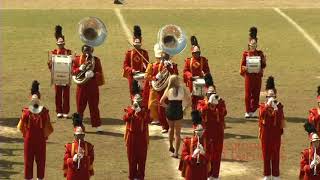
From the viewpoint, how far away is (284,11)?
125 ft

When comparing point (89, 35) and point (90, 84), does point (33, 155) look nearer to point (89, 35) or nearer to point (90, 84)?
point (90, 84)

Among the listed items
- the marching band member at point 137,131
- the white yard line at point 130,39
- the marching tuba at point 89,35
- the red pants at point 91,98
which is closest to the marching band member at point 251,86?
the white yard line at point 130,39

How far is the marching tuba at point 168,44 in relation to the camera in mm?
20016

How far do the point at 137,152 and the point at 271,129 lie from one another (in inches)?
99.1

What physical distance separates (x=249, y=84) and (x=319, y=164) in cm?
746

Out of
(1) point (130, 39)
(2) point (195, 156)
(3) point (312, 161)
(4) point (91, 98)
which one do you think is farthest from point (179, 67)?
(3) point (312, 161)

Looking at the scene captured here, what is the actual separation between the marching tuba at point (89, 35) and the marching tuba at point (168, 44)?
1484 millimetres

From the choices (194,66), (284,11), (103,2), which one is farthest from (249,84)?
(103,2)

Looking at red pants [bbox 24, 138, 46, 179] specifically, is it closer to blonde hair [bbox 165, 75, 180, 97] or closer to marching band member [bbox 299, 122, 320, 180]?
blonde hair [bbox 165, 75, 180, 97]

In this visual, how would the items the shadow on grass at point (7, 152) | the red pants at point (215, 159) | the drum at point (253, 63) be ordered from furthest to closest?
1. the drum at point (253, 63)
2. the shadow on grass at point (7, 152)
3. the red pants at point (215, 159)

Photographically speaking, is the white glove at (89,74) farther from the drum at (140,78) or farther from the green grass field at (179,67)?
the green grass field at (179,67)

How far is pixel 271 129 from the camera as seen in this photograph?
17.2 m

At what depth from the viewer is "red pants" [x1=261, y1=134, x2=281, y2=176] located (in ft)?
56.4

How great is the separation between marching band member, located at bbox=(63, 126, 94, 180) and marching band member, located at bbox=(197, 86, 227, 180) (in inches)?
106
